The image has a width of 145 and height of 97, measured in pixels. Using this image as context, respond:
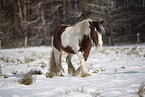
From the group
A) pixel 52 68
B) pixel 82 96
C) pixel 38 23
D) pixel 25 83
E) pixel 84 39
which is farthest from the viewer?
pixel 38 23

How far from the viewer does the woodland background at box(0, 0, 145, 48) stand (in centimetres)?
2025

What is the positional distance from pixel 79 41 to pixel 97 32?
59 centimetres

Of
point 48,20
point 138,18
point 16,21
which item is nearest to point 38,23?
point 48,20

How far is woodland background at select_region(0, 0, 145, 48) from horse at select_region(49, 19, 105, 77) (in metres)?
16.3

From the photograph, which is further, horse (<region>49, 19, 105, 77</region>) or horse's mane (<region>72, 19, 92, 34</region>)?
horse's mane (<region>72, 19, 92, 34</region>)

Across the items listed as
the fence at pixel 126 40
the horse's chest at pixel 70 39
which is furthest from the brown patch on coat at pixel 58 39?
the fence at pixel 126 40

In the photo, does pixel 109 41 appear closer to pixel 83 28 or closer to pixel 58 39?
pixel 58 39

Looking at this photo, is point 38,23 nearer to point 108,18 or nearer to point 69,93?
point 108,18

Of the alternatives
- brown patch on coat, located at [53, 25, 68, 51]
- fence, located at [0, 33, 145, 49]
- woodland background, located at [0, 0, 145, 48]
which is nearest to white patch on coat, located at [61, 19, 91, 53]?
brown patch on coat, located at [53, 25, 68, 51]

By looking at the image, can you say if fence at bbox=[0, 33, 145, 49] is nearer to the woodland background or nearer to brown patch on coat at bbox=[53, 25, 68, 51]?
the woodland background

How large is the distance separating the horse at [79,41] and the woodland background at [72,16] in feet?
53.4

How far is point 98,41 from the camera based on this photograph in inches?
126

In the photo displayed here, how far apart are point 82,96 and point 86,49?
1.52m

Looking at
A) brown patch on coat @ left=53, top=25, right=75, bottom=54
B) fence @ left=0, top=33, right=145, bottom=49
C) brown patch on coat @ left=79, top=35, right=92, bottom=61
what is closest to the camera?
brown patch on coat @ left=79, top=35, right=92, bottom=61
